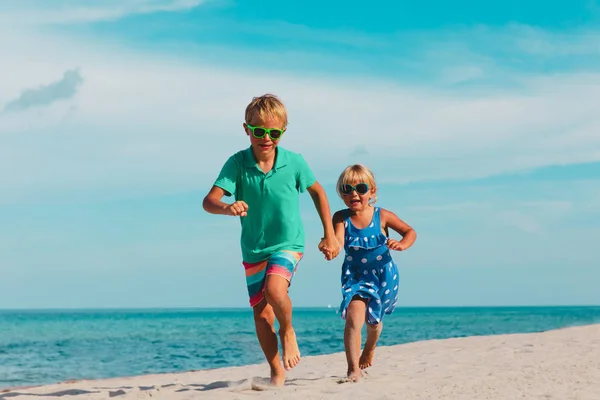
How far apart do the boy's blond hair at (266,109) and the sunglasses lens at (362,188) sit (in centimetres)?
92

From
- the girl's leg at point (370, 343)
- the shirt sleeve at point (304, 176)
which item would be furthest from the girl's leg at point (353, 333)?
the shirt sleeve at point (304, 176)

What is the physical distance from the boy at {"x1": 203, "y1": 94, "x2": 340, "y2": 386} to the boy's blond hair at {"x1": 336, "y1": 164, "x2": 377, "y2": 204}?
57 centimetres

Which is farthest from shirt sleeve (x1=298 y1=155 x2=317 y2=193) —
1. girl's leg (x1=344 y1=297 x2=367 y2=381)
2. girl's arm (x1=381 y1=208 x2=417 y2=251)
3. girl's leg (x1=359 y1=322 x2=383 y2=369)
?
girl's leg (x1=359 y1=322 x2=383 y2=369)

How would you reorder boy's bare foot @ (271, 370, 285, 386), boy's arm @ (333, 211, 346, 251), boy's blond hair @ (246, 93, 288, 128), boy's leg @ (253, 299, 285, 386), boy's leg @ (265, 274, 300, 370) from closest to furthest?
boy's leg @ (265, 274, 300, 370) < boy's blond hair @ (246, 93, 288, 128) < boy's leg @ (253, 299, 285, 386) < boy's bare foot @ (271, 370, 285, 386) < boy's arm @ (333, 211, 346, 251)

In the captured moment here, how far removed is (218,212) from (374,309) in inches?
67.1

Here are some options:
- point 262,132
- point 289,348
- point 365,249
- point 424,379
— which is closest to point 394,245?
point 365,249

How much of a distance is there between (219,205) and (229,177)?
0.36 metres

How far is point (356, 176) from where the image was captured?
6438mm

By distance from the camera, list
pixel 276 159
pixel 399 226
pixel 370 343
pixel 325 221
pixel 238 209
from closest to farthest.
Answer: pixel 238 209
pixel 276 159
pixel 325 221
pixel 399 226
pixel 370 343

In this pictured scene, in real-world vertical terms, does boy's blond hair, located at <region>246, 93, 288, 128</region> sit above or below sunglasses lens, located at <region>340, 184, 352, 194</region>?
above

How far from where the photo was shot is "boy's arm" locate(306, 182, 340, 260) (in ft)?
19.5

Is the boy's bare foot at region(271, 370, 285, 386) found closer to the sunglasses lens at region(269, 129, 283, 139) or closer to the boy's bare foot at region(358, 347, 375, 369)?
the boy's bare foot at region(358, 347, 375, 369)

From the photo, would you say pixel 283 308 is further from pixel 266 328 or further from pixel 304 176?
pixel 304 176

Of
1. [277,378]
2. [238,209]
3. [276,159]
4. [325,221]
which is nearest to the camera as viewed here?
[238,209]
